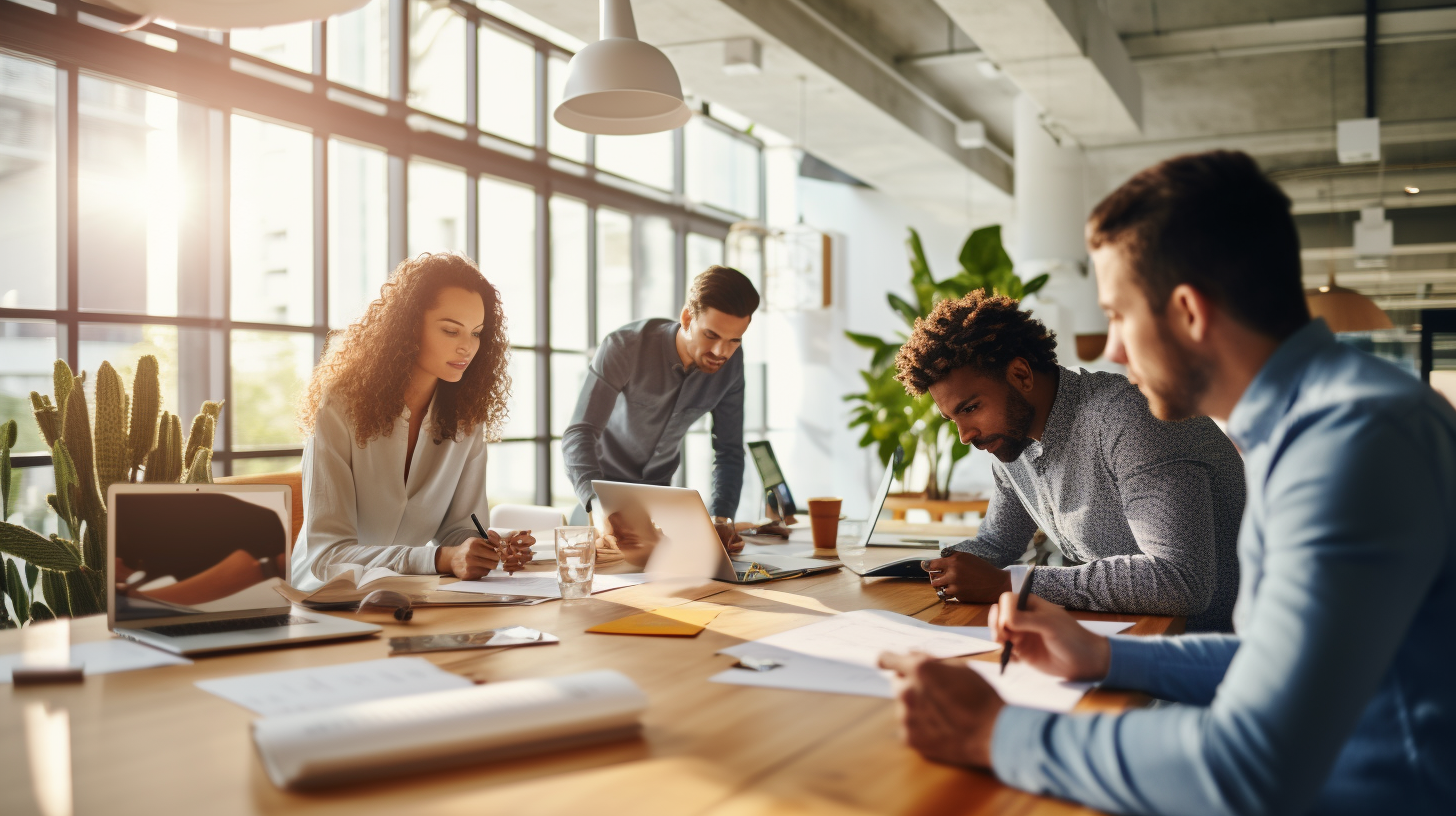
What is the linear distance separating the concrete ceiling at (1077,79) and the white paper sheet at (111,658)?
3577 mm

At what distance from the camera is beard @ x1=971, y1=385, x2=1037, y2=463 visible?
2.01 metres

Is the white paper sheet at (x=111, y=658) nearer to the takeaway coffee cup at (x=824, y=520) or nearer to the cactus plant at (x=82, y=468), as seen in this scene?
the takeaway coffee cup at (x=824, y=520)

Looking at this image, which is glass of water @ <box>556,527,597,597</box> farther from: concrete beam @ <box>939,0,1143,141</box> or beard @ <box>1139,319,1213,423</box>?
concrete beam @ <box>939,0,1143,141</box>

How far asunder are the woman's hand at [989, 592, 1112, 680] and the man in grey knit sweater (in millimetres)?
513

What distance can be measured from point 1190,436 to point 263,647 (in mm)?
1538

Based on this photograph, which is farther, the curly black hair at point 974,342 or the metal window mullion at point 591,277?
the metal window mullion at point 591,277

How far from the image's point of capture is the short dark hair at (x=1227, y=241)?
92cm

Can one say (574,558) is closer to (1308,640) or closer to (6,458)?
(1308,640)

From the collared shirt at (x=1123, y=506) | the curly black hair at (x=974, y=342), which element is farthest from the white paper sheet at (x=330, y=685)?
the curly black hair at (x=974, y=342)

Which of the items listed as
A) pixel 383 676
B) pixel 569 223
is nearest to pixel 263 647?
pixel 383 676

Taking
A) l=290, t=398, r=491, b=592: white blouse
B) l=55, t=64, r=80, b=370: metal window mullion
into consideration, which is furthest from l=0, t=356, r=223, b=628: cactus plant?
l=290, t=398, r=491, b=592: white blouse

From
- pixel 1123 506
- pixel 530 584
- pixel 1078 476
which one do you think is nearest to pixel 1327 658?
pixel 1123 506

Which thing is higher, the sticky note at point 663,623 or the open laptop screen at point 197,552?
the open laptop screen at point 197,552

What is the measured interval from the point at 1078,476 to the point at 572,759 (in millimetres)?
1321
